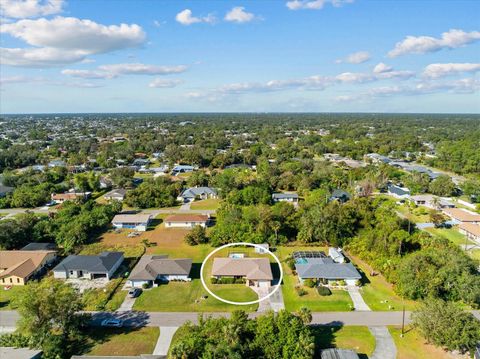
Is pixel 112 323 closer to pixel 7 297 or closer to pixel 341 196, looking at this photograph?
pixel 7 297

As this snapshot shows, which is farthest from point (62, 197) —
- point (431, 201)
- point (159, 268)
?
point (431, 201)

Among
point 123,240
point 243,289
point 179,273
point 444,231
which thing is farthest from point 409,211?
point 123,240

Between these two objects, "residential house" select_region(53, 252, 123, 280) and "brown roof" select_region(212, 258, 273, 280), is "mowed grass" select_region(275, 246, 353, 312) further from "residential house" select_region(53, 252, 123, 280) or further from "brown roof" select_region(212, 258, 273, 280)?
"residential house" select_region(53, 252, 123, 280)

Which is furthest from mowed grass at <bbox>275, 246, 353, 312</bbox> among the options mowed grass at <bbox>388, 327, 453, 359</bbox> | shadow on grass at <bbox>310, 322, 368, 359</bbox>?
mowed grass at <bbox>388, 327, 453, 359</bbox>

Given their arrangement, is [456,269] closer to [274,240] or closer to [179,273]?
[274,240]

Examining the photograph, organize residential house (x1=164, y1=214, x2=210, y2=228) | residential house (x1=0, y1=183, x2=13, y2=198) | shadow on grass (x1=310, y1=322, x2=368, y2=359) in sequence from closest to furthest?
1. shadow on grass (x1=310, y1=322, x2=368, y2=359)
2. residential house (x1=164, y1=214, x2=210, y2=228)
3. residential house (x1=0, y1=183, x2=13, y2=198)

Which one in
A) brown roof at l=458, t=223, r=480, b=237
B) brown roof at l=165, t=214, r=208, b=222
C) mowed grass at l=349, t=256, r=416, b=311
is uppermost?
brown roof at l=458, t=223, r=480, b=237

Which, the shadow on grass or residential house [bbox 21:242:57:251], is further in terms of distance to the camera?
residential house [bbox 21:242:57:251]

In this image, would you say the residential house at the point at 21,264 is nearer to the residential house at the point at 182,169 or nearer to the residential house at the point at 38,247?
the residential house at the point at 38,247
